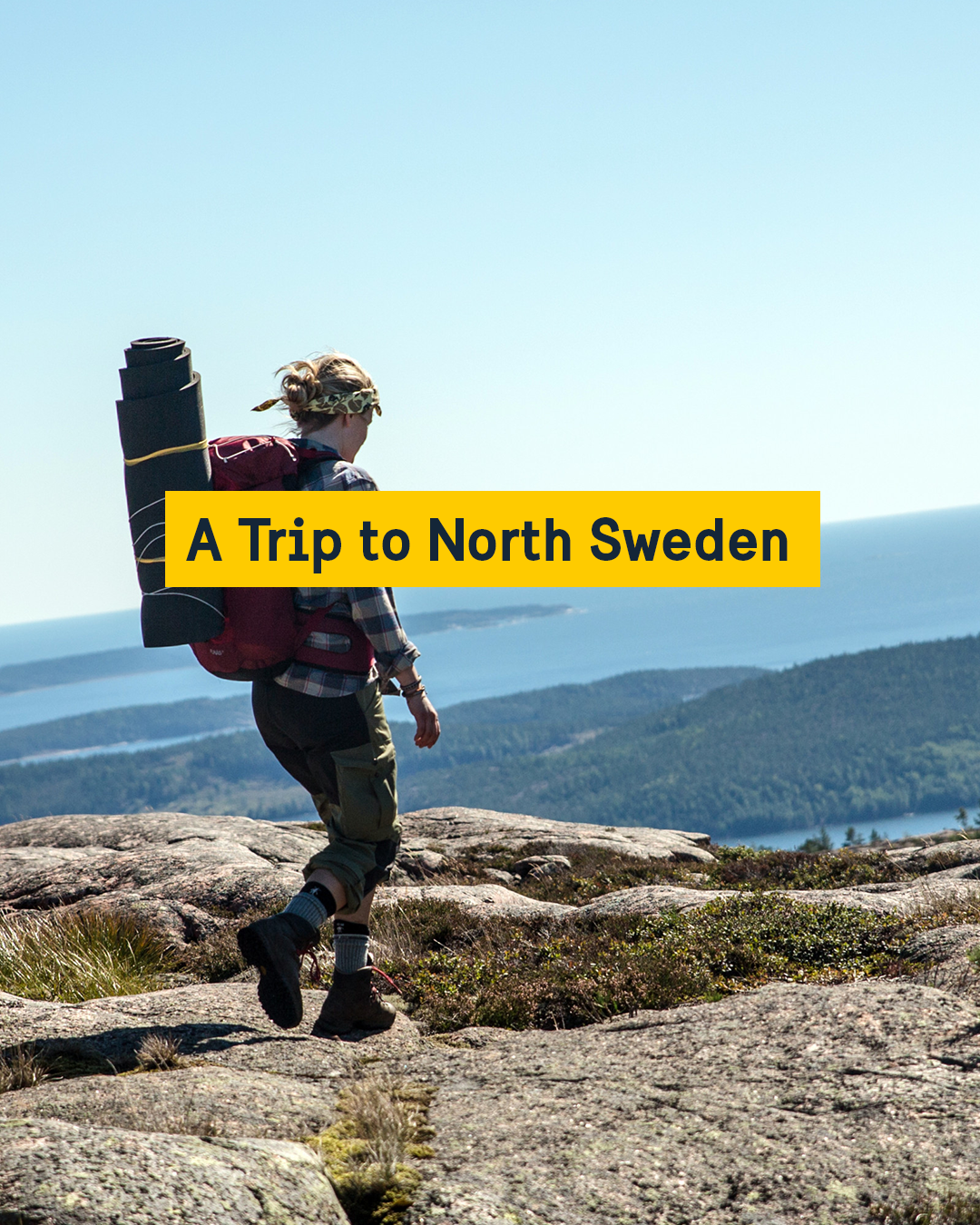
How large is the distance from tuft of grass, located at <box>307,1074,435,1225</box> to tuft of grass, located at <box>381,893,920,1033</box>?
1.83 metres

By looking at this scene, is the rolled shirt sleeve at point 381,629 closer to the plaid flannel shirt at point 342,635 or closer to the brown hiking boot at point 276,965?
the plaid flannel shirt at point 342,635

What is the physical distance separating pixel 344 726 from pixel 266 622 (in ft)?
2.24

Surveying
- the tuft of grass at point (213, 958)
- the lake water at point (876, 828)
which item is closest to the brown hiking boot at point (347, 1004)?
the tuft of grass at point (213, 958)

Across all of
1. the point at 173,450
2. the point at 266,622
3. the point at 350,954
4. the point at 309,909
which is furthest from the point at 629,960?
the point at 173,450

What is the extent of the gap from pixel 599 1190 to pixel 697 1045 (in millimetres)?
1447

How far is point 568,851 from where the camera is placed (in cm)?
1456

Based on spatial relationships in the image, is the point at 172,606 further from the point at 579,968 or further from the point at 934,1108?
the point at 934,1108

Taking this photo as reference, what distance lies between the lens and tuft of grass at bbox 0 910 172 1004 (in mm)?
6609

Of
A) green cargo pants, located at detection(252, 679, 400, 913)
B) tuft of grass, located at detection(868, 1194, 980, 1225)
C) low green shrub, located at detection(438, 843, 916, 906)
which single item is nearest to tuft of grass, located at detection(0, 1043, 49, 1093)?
green cargo pants, located at detection(252, 679, 400, 913)

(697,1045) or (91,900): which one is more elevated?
(697,1045)

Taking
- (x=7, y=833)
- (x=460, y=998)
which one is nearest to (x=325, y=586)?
(x=460, y=998)

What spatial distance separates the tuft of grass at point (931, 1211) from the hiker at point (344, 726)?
2915mm

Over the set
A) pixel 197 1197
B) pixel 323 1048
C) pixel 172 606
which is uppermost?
pixel 172 606

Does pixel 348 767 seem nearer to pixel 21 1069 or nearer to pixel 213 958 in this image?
pixel 21 1069
